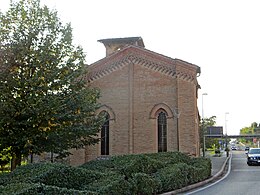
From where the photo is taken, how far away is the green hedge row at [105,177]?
8.35m

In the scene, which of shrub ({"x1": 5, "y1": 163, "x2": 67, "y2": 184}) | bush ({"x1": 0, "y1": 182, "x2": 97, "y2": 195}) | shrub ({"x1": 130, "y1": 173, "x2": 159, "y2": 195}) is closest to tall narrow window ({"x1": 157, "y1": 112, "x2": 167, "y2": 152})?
shrub ({"x1": 130, "y1": 173, "x2": 159, "y2": 195})

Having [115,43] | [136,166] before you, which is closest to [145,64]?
[115,43]

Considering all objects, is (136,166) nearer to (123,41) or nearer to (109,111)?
(109,111)

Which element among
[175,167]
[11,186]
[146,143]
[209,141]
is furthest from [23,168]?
[209,141]

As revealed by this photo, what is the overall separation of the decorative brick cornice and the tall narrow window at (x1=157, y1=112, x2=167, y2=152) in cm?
305

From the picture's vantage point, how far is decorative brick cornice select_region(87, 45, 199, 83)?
2384 cm

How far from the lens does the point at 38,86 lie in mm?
15164

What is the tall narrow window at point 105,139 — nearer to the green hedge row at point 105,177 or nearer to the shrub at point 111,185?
the green hedge row at point 105,177

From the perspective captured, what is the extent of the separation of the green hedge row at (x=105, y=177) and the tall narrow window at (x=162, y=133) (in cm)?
614

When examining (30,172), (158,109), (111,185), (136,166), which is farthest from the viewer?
(158,109)

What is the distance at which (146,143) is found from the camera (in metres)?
23.8

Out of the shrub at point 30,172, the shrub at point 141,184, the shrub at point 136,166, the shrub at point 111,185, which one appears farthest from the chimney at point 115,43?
the shrub at point 30,172

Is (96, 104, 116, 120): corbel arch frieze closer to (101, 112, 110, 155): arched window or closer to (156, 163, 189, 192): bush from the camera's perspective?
(101, 112, 110, 155): arched window

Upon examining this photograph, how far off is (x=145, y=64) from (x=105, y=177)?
49.0 ft
